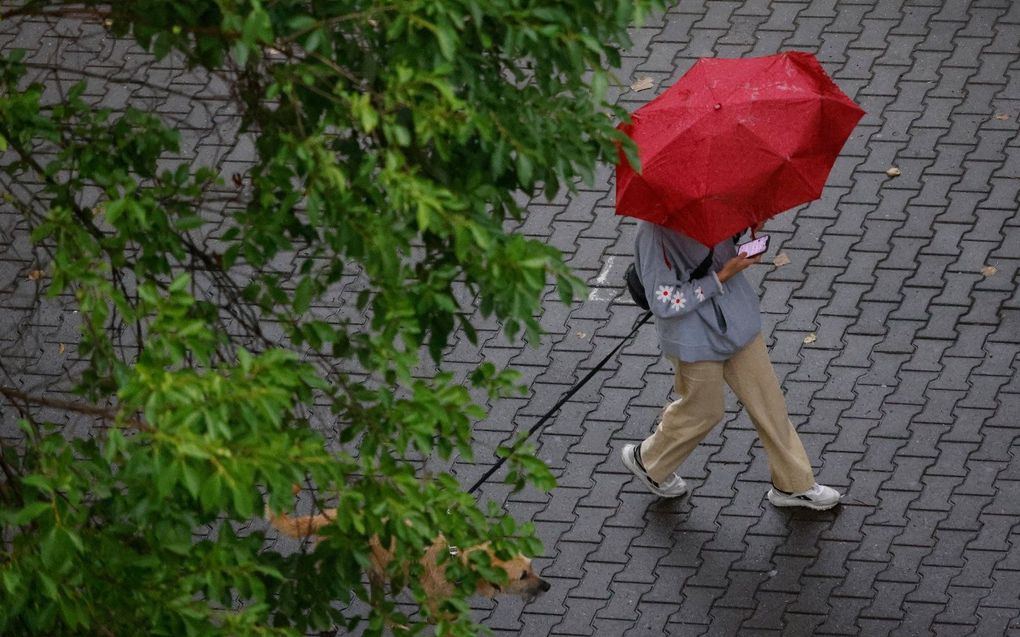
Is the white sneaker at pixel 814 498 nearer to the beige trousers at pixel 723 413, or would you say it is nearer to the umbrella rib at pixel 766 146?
the beige trousers at pixel 723 413

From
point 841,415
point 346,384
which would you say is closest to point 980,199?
point 841,415

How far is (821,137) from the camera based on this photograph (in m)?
6.35

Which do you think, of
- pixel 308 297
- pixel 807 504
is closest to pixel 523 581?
pixel 807 504

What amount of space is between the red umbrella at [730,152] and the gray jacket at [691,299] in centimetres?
37

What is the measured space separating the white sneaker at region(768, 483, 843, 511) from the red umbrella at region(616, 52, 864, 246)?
1.98 meters

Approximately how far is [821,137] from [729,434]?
7.85 feet

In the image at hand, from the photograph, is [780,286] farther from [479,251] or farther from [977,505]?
[479,251]

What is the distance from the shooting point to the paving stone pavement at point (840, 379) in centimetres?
734

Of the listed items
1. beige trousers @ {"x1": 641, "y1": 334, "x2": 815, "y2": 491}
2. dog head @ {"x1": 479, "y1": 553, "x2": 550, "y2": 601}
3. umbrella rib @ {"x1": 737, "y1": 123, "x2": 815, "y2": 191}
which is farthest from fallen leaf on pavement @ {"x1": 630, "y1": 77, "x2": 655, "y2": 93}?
dog head @ {"x1": 479, "y1": 553, "x2": 550, "y2": 601}

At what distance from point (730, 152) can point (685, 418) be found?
1.67 metres

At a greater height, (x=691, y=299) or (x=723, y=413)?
(x=691, y=299)

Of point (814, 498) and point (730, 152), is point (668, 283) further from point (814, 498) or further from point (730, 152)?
point (814, 498)

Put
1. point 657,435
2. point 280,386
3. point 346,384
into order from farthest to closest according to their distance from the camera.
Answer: point 657,435, point 346,384, point 280,386

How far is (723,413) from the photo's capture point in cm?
720
